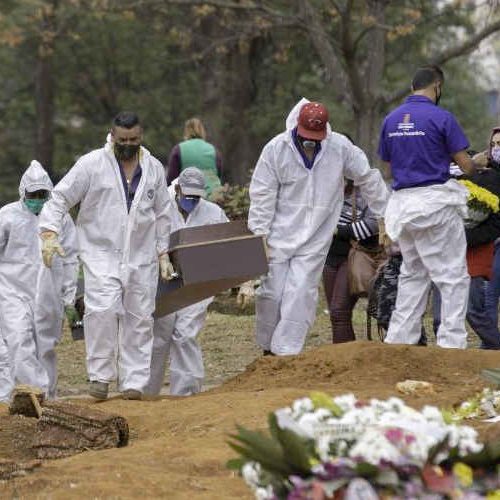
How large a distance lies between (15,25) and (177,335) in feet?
60.7

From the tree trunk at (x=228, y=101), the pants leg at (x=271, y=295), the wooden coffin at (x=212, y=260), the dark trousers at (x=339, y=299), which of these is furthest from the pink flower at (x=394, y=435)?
the tree trunk at (x=228, y=101)

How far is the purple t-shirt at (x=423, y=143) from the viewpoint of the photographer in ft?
35.6

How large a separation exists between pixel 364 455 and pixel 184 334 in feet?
22.0

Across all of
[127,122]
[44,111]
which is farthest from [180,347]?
[44,111]

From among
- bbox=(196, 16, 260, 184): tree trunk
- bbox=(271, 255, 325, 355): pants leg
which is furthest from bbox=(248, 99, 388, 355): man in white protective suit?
bbox=(196, 16, 260, 184): tree trunk

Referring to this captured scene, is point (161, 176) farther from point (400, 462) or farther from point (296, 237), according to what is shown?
point (400, 462)

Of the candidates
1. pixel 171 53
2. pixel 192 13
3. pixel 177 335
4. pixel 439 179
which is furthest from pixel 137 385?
pixel 171 53

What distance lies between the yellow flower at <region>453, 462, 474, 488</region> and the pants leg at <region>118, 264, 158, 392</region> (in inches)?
230

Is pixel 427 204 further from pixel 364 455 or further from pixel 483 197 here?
pixel 364 455

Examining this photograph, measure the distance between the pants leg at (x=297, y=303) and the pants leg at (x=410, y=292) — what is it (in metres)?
0.62

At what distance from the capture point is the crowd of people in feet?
35.8

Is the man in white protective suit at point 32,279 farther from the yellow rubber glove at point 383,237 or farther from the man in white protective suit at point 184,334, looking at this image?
the yellow rubber glove at point 383,237

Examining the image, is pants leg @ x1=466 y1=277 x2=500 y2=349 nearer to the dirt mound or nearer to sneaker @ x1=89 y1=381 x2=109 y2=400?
the dirt mound

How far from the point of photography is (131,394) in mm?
10977
